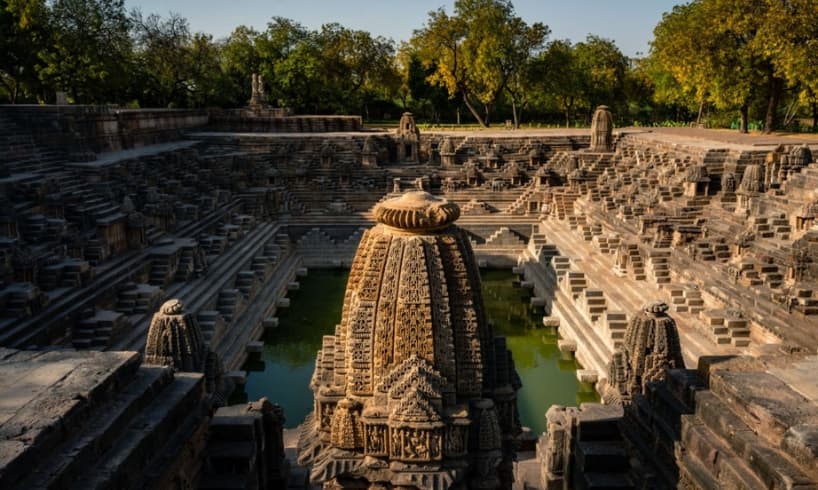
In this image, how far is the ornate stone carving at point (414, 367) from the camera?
591 centimetres

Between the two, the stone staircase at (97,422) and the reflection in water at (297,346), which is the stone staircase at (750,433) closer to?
the stone staircase at (97,422)

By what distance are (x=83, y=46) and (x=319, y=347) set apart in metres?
24.1

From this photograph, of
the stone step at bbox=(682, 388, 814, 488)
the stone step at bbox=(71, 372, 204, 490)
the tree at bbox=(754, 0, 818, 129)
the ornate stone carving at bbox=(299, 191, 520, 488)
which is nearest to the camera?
the stone step at bbox=(682, 388, 814, 488)

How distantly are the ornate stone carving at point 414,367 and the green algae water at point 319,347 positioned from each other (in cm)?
457

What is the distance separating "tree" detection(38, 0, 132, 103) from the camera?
3056 cm

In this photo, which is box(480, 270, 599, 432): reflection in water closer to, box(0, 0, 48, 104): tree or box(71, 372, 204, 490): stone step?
box(71, 372, 204, 490): stone step

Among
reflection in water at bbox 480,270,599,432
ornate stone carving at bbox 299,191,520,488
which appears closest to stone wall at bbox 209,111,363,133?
reflection in water at bbox 480,270,599,432

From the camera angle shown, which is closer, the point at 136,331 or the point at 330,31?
the point at 136,331

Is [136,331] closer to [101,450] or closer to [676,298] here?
[101,450]

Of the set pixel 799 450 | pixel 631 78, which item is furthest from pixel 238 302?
pixel 631 78

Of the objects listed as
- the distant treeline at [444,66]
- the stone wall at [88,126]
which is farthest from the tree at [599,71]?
the stone wall at [88,126]

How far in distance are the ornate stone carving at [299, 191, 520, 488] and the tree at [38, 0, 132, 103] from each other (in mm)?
30934

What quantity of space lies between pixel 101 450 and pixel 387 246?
3014 mm

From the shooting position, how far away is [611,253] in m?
19.1
